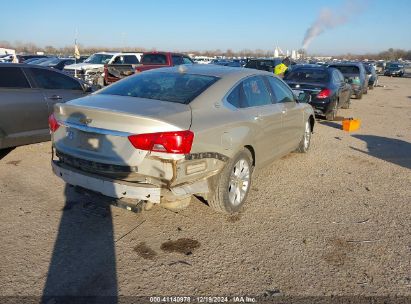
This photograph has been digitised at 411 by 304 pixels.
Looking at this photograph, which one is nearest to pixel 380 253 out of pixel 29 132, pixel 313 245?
pixel 313 245

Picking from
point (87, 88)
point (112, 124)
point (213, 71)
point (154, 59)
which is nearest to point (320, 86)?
point (87, 88)

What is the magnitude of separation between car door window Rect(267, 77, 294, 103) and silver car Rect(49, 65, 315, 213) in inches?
18.9

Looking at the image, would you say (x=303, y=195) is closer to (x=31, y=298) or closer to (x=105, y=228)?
(x=105, y=228)

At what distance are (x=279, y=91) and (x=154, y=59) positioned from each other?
10.4m

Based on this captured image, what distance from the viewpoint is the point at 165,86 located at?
4.09 m

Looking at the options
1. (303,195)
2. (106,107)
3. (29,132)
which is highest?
(106,107)

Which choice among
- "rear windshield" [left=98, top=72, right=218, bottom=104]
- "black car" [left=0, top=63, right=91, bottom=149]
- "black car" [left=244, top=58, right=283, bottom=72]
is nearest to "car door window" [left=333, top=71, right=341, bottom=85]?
"black car" [left=0, top=63, right=91, bottom=149]

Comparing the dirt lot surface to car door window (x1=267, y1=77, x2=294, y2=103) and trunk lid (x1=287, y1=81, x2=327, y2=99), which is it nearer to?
car door window (x1=267, y1=77, x2=294, y2=103)

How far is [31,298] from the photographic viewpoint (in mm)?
2701

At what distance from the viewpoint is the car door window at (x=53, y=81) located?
6.38 meters

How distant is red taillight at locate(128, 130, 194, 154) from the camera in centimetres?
314

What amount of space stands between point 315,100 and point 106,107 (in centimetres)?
793

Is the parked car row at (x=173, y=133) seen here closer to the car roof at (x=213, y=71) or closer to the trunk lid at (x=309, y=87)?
the car roof at (x=213, y=71)

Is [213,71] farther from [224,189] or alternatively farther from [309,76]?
[309,76]
